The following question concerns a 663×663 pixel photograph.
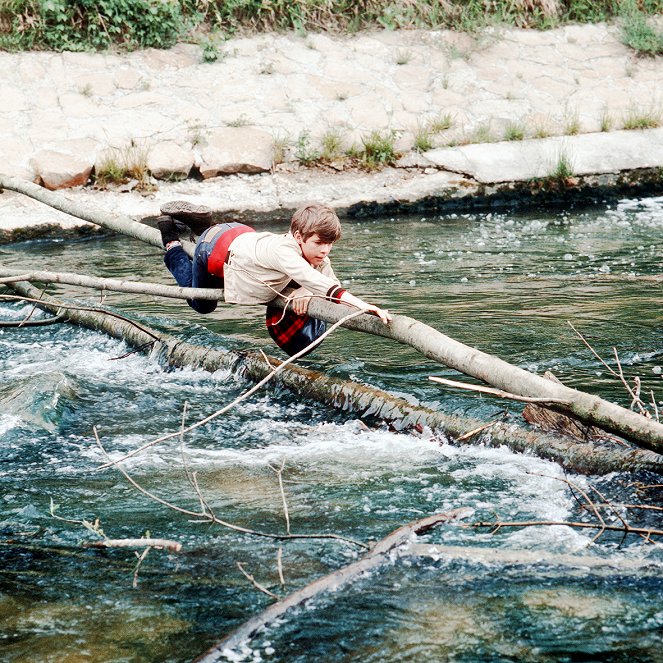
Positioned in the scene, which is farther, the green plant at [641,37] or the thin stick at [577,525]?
the green plant at [641,37]

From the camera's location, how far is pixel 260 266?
5.05 metres

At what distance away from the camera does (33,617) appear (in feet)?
10.4

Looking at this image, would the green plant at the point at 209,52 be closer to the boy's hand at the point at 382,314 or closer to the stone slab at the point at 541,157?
the stone slab at the point at 541,157

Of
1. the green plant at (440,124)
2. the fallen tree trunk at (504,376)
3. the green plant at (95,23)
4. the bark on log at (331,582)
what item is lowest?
the bark on log at (331,582)

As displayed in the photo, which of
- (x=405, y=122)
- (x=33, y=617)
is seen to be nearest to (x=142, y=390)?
(x=33, y=617)

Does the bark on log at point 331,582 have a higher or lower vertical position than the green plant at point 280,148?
lower

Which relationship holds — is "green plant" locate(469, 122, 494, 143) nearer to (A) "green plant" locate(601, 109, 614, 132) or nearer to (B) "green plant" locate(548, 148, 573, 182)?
(B) "green plant" locate(548, 148, 573, 182)

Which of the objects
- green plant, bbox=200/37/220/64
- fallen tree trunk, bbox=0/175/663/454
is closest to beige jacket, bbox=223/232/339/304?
fallen tree trunk, bbox=0/175/663/454

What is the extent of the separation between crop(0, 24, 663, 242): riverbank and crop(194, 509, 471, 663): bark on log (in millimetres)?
7581

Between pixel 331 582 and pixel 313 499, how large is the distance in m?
0.87

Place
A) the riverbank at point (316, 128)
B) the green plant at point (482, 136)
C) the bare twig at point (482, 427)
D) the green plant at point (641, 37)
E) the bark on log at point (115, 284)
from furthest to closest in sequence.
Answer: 1. the green plant at point (641, 37)
2. the green plant at point (482, 136)
3. the riverbank at point (316, 128)
4. the bark on log at point (115, 284)
5. the bare twig at point (482, 427)

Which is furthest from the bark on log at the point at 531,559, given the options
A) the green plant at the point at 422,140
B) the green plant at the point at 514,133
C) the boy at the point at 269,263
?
the green plant at the point at 514,133

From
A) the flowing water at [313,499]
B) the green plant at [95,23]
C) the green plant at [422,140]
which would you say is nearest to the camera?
the flowing water at [313,499]

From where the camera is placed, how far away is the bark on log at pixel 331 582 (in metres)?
2.92
